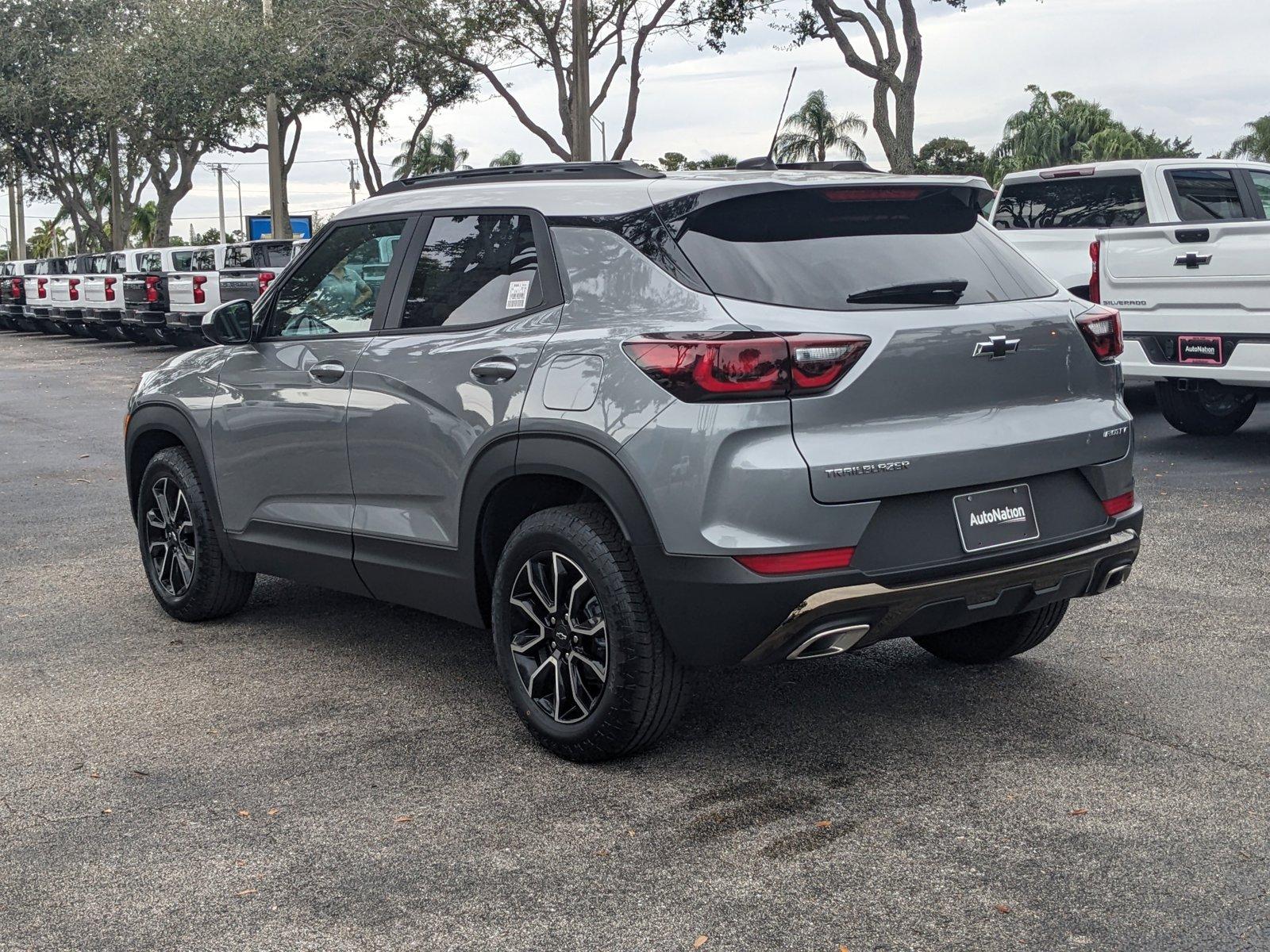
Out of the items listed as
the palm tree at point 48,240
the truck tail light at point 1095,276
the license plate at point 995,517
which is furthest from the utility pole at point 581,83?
the palm tree at point 48,240

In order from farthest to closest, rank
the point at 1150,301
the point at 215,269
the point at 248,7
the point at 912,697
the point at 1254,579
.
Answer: the point at 248,7 < the point at 215,269 < the point at 1150,301 < the point at 1254,579 < the point at 912,697

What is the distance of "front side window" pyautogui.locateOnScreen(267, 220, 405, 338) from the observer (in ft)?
17.6

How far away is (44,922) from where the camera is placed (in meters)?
3.53

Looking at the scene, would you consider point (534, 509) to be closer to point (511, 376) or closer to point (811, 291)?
point (511, 376)

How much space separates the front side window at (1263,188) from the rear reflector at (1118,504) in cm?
771

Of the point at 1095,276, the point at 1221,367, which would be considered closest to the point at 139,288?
the point at 1095,276

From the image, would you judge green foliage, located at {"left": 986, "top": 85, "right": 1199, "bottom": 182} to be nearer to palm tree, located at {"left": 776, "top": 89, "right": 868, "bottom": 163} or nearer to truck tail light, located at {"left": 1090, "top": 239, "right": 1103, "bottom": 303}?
palm tree, located at {"left": 776, "top": 89, "right": 868, "bottom": 163}

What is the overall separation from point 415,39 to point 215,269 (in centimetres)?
659

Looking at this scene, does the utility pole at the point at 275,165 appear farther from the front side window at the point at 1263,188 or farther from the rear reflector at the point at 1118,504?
the rear reflector at the point at 1118,504

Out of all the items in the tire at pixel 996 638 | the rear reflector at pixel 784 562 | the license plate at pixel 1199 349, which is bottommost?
the tire at pixel 996 638

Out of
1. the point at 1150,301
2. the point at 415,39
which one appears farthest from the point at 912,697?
the point at 415,39

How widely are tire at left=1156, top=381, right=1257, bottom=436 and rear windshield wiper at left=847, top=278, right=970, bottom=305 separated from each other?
23.4ft

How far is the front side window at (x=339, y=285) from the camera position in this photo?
211 inches

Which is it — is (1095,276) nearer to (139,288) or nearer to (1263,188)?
(1263,188)
